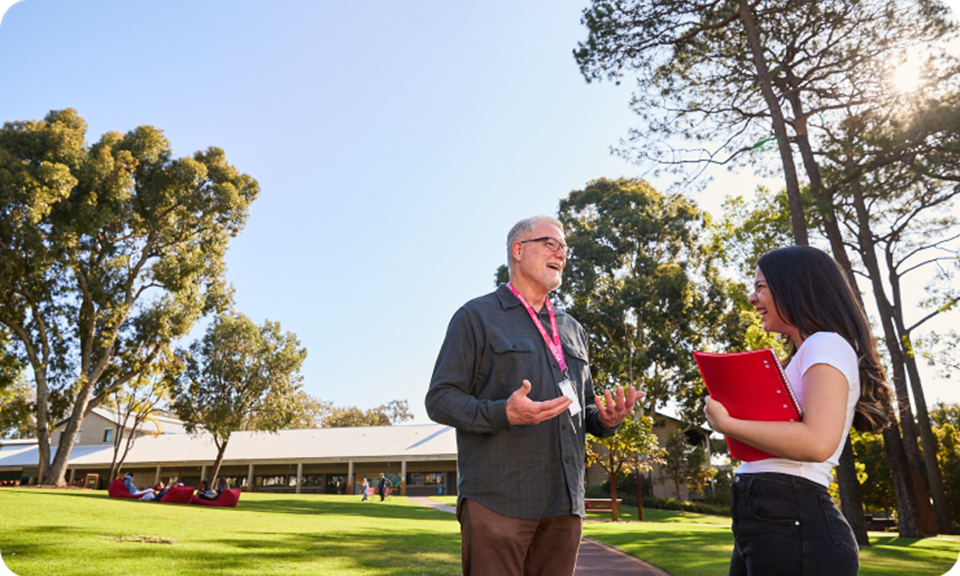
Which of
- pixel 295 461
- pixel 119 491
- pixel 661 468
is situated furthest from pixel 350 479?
pixel 119 491

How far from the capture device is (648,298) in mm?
28984

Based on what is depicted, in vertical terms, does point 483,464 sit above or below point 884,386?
below

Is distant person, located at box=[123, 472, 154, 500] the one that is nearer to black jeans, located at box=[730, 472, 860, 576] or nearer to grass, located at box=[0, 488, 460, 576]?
grass, located at box=[0, 488, 460, 576]

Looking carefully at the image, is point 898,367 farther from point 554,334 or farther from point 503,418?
point 503,418

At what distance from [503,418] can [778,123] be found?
13.2 m

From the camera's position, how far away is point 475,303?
2.72 m

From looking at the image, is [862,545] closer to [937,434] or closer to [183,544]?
[183,544]

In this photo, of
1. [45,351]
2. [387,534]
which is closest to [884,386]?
[387,534]

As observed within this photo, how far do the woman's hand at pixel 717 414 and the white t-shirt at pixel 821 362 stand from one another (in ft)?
0.71

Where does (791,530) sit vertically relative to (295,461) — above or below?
above

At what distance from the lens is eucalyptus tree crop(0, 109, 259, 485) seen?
22.0m

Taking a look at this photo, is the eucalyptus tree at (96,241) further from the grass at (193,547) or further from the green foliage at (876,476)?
the green foliage at (876,476)

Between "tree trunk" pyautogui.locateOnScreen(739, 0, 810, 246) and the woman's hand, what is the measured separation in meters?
12.0

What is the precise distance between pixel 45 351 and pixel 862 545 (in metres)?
30.1
